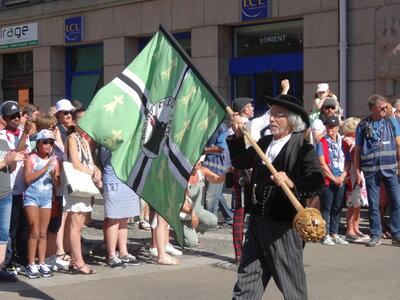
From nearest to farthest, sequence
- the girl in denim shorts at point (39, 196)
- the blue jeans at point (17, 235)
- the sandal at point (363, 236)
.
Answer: the girl in denim shorts at point (39, 196), the blue jeans at point (17, 235), the sandal at point (363, 236)

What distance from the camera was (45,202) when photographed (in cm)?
786

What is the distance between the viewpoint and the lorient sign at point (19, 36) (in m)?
23.1

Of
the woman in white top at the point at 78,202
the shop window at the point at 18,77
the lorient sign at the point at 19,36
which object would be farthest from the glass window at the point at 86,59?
the woman in white top at the point at 78,202

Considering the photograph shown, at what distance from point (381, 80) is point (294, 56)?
2.50m

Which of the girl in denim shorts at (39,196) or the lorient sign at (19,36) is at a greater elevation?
the lorient sign at (19,36)

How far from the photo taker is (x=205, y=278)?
7.92m

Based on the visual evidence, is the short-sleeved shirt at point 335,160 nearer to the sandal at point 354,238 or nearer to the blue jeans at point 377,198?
the blue jeans at point 377,198

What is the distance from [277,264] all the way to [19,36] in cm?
1976

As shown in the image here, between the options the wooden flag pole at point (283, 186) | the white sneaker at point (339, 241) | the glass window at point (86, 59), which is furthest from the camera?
the glass window at point (86, 59)

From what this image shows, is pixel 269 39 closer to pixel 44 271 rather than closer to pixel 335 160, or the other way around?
pixel 335 160

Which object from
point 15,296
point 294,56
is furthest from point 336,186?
point 294,56

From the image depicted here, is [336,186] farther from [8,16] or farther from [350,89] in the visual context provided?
[8,16]

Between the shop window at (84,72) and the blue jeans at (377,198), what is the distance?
12314 millimetres

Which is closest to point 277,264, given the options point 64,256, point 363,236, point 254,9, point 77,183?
point 77,183
